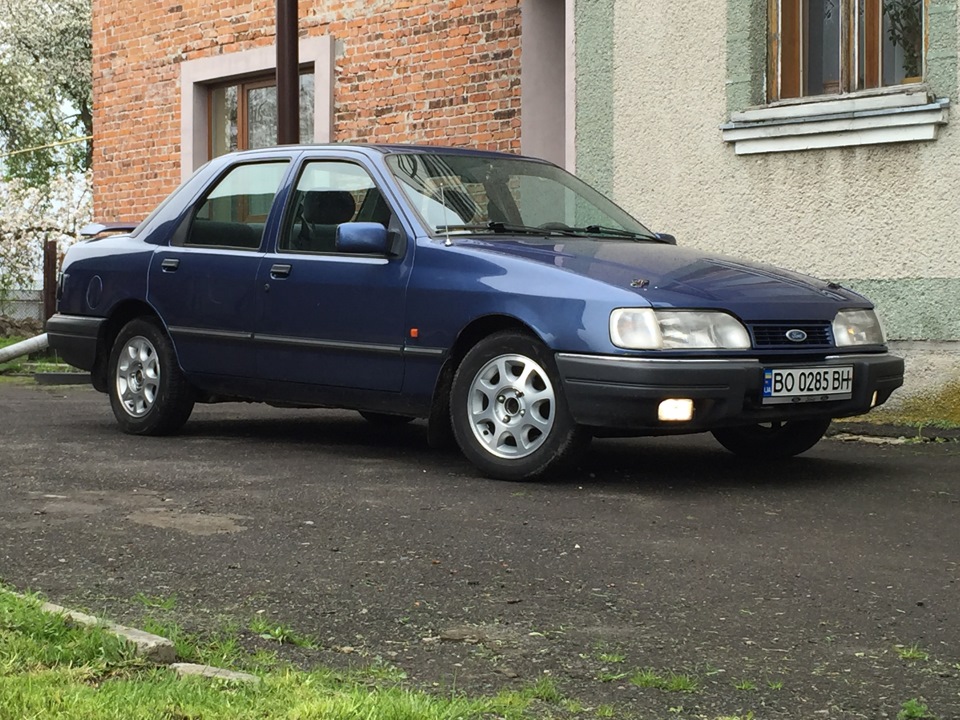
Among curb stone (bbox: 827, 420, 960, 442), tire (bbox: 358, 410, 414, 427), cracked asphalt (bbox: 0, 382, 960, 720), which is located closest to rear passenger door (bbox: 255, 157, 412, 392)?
cracked asphalt (bbox: 0, 382, 960, 720)

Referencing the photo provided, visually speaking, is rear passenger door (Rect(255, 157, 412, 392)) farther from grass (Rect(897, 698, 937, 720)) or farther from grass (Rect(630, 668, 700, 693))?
grass (Rect(897, 698, 937, 720))

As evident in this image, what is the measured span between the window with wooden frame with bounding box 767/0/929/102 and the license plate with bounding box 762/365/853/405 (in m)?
3.84

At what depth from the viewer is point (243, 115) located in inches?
690

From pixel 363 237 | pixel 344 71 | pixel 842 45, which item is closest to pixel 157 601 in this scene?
pixel 363 237

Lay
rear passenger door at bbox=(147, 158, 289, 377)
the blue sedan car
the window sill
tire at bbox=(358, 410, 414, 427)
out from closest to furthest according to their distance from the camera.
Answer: the blue sedan car, rear passenger door at bbox=(147, 158, 289, 377), tire at bbox=(358, 410, 414, 427), the window sill

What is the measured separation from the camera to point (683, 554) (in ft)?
18.5

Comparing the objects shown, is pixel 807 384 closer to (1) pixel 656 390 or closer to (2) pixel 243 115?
(1) pixel 656 390

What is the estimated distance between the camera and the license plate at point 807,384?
279 inches

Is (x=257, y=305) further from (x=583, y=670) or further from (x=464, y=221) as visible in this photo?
(x=583, y=670)

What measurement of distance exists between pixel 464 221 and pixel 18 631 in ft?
14.0

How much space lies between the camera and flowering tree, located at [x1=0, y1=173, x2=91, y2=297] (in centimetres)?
2575

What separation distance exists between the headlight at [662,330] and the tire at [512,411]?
0.39 metres

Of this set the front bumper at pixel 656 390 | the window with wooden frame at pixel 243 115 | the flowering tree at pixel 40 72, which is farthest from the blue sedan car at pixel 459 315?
the flowering tree at pixel 40 72

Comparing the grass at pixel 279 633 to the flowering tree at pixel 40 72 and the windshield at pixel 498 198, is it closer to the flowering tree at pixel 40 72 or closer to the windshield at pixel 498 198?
the windshield at pixel 498 198
